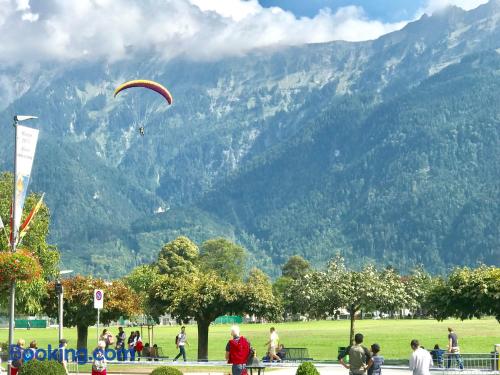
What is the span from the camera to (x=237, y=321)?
18538 centimetres

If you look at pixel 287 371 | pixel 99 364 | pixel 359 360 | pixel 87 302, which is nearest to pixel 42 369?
pixel 99 364

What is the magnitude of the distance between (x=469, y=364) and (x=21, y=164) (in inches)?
Answer: 940

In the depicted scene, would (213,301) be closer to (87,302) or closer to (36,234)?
(87,302)

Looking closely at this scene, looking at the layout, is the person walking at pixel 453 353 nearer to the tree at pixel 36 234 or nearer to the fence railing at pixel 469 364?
the fence railing at pixel 469 364

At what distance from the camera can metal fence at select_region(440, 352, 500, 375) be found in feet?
138

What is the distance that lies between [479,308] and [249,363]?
2178 cm

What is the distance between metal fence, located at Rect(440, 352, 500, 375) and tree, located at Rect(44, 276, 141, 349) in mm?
17556

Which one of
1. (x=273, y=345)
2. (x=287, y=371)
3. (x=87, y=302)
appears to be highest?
(x=87, y=302)

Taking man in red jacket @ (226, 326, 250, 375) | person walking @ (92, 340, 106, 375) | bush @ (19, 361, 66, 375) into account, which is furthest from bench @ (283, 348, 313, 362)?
bush @ (19, 361, 66, 375)

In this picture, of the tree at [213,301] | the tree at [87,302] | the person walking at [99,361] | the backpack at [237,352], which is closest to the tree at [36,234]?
the tree at [87,302]

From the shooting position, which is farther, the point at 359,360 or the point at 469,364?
the point at 469,364

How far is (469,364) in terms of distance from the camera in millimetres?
46281

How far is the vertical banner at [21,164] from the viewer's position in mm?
35438

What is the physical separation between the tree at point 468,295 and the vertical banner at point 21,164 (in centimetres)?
2553
